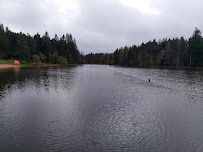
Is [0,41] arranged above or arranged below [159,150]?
above

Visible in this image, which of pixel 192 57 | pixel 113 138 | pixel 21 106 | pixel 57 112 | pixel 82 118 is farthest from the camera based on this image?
pixel 192 57

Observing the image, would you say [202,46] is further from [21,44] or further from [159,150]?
[21,44]

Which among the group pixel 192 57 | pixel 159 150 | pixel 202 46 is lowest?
pixel 159 150

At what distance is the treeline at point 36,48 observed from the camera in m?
115

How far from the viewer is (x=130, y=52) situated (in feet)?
575

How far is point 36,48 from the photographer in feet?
481

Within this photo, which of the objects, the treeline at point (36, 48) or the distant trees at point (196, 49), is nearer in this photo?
the distant trees at point (196, 49)

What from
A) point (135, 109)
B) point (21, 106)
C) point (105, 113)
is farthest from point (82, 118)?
point (21, 106)

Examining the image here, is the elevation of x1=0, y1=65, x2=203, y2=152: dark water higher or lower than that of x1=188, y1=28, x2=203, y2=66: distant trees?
lower

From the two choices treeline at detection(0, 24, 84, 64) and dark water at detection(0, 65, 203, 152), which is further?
treeline at detection(0, 24, 84, 64)

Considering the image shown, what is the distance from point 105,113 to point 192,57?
397 ft

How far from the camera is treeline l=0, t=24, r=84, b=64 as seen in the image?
376 feet

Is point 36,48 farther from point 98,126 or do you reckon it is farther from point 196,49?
point 98,126

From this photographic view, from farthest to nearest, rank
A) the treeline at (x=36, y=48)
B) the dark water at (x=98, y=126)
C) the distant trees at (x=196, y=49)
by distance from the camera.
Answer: the treeline at (x=36, y=48) < the distant trees at (x=196, y=49) < the dark water at (x=98, y=126)
